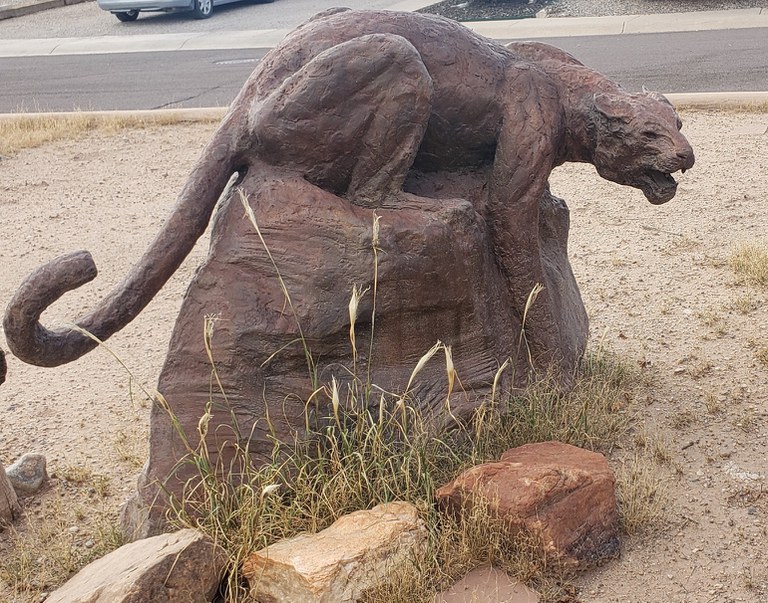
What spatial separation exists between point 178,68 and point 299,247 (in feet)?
40.9

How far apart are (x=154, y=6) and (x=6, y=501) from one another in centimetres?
1736

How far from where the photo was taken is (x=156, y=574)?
11.1ft

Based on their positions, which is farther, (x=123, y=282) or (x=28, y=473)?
(x=28, y=473)

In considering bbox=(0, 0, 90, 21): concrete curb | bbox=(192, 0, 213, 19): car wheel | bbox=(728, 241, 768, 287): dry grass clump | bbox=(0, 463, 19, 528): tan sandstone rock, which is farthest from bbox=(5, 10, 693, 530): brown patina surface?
bbox=(0, 0, 90, 21): concrete curb

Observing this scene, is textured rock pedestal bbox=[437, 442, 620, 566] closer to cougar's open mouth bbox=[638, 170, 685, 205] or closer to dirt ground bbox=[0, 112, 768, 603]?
dirt ground bbox=[0, 112, 768, 603]

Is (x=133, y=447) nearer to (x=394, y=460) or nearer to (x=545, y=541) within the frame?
(x=394, y=460)

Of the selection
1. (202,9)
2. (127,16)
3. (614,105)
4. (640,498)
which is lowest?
(640,498)

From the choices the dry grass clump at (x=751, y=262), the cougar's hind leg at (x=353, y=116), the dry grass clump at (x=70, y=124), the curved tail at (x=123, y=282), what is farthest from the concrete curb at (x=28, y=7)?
the cougar's hind leg at (x=353, y=116)

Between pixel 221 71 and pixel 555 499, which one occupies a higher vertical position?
pixel 221 71

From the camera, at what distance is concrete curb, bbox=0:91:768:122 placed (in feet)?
35.7

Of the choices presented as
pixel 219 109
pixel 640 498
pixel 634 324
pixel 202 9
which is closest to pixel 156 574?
pixel 640 498

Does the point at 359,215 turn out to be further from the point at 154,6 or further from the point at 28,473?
the point at 154,6

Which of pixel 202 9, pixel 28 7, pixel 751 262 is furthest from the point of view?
pixel 28 7

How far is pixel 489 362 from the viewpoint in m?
4.52
